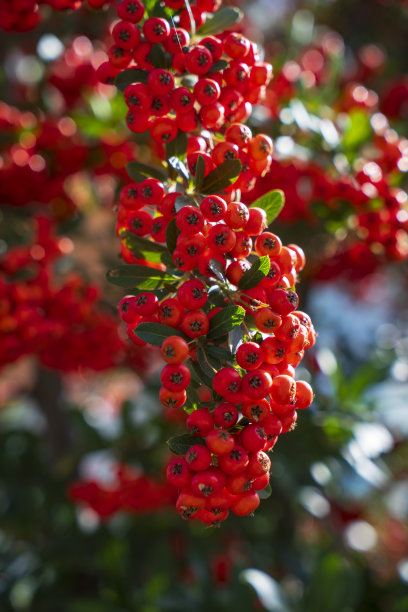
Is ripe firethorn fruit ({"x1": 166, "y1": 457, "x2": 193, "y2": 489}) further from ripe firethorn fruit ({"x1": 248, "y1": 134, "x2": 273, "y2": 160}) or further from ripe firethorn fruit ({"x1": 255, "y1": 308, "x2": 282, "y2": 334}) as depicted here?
ripe firethorn fruit ({"x1": 248, "y1": 134, "x2": 273, "y2": 160})

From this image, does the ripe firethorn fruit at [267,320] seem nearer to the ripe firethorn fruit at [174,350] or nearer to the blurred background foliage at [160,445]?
the ripe firethorn fruit at [174,350]

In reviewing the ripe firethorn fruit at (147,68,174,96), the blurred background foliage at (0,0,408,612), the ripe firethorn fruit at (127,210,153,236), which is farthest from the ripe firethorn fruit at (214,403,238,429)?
the blurred background foliage at (0,0,408,612)

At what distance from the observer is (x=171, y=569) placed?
108 inches

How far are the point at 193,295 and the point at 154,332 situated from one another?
100 mm

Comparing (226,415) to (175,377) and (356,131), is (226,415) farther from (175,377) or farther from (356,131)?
(356,131)

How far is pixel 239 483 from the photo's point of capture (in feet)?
3.11

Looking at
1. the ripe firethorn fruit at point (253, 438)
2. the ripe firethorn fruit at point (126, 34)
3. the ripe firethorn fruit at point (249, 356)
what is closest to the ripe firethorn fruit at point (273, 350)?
the ripe firethorn fruit at point (249, 356)

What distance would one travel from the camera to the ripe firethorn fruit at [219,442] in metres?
0.93

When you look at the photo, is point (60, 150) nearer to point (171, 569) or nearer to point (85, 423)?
point (85, 423)

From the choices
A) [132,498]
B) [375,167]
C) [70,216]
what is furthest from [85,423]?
[375,167]

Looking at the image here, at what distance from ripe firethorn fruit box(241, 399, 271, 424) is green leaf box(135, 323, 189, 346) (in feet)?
0.62

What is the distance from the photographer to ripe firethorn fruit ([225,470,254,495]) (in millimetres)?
948

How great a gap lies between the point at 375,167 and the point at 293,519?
215 cm

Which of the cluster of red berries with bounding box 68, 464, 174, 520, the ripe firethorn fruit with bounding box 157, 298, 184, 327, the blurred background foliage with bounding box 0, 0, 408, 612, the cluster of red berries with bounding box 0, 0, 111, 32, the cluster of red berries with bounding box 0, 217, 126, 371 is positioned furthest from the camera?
the cluster of red berries with bounding box 68, 464, 174, 520
